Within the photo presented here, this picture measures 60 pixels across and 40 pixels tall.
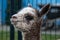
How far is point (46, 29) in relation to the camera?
8922mm

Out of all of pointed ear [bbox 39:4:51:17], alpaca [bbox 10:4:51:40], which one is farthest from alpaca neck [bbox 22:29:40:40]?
pointed ear [bbox 39:4:51:17]

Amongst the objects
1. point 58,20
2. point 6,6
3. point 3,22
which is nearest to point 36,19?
point 3,22

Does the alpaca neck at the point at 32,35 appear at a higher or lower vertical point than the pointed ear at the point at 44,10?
lower

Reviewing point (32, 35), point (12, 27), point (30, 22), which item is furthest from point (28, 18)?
point (12, 27)

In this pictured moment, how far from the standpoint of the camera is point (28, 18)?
17.9 ft

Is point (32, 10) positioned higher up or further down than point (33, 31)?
higher up

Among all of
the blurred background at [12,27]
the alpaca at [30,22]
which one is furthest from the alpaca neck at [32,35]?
the blurred background at [12,27]

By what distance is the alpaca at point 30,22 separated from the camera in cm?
536

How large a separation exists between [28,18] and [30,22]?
0.26 feet

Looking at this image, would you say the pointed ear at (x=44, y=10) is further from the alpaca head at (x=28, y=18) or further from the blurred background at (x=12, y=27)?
the blurred background at (x=12, y=27)

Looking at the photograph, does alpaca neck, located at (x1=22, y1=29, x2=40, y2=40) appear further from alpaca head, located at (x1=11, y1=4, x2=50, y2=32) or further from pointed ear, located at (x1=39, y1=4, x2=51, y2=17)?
pointed ear, located at (x1=39, y1=4, x2=51, y2=17)

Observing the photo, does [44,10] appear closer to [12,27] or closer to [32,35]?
[32,35]

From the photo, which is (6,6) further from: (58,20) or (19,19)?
(19,19)

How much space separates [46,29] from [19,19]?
3.65 metres
